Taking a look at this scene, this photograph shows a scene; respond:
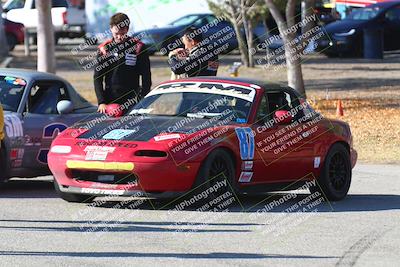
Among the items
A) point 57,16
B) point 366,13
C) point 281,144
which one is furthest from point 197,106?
point 57,16

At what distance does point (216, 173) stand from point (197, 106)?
104cm

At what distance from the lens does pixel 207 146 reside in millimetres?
10625

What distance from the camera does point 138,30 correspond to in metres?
38.4

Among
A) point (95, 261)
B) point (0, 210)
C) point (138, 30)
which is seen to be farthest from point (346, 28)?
point (95, 261)

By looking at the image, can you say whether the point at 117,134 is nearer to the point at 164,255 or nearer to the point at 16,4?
the point at 164,255

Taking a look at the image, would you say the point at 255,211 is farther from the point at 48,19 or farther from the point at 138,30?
the point at 138,30

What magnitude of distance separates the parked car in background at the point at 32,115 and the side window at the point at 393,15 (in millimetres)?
22710

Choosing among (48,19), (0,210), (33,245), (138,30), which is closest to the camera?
(33,245)

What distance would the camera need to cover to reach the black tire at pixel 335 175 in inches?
470

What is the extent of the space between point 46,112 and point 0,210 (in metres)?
2.33

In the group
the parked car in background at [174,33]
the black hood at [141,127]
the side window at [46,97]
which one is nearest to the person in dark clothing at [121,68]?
the side window at [46,97]

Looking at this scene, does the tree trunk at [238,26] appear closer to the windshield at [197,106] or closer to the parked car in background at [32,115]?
the parked car in background at [32,115]

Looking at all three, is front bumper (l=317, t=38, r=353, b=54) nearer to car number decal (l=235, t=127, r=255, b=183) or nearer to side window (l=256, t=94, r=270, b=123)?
side window (l=256, t=94, r=270, b=123)

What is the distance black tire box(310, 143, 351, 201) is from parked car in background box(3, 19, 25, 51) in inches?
1078
